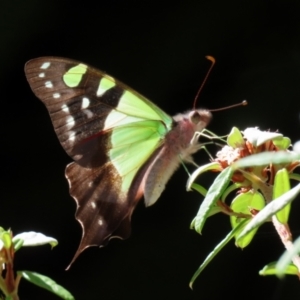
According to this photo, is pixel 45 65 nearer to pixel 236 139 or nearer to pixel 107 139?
pixel 107 139

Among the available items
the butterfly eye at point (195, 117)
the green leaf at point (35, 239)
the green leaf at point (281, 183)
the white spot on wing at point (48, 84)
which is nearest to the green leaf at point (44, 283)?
the green leaf at point (35, 239)

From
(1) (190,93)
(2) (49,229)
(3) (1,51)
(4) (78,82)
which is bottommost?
(2) (49,229)

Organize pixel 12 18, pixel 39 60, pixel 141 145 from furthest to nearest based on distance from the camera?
pixel 12 18
pixel 141 145
pixel 39 60

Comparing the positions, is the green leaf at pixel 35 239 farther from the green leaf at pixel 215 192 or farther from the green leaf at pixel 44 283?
the green leaf at pixel 215 192

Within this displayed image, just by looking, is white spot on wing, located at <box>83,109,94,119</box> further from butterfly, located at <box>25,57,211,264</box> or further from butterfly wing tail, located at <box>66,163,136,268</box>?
butterfly wing tail, located at <box>66,163,136,268</box>

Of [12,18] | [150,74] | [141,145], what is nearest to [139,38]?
[150,74]

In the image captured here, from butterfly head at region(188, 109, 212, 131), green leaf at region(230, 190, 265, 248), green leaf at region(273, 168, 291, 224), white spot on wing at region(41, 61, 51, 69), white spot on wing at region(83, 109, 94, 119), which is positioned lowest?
butterfly head at region(188, 109, 212, 131)

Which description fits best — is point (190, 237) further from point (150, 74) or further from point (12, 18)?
point (12, 18)

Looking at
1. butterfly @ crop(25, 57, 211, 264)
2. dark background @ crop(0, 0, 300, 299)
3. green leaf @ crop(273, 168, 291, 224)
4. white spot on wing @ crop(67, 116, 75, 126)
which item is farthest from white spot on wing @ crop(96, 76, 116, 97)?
dark background @ crop(0, 0, 300, 299)

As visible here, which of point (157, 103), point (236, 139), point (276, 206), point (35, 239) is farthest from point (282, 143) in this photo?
point (157, 103)
